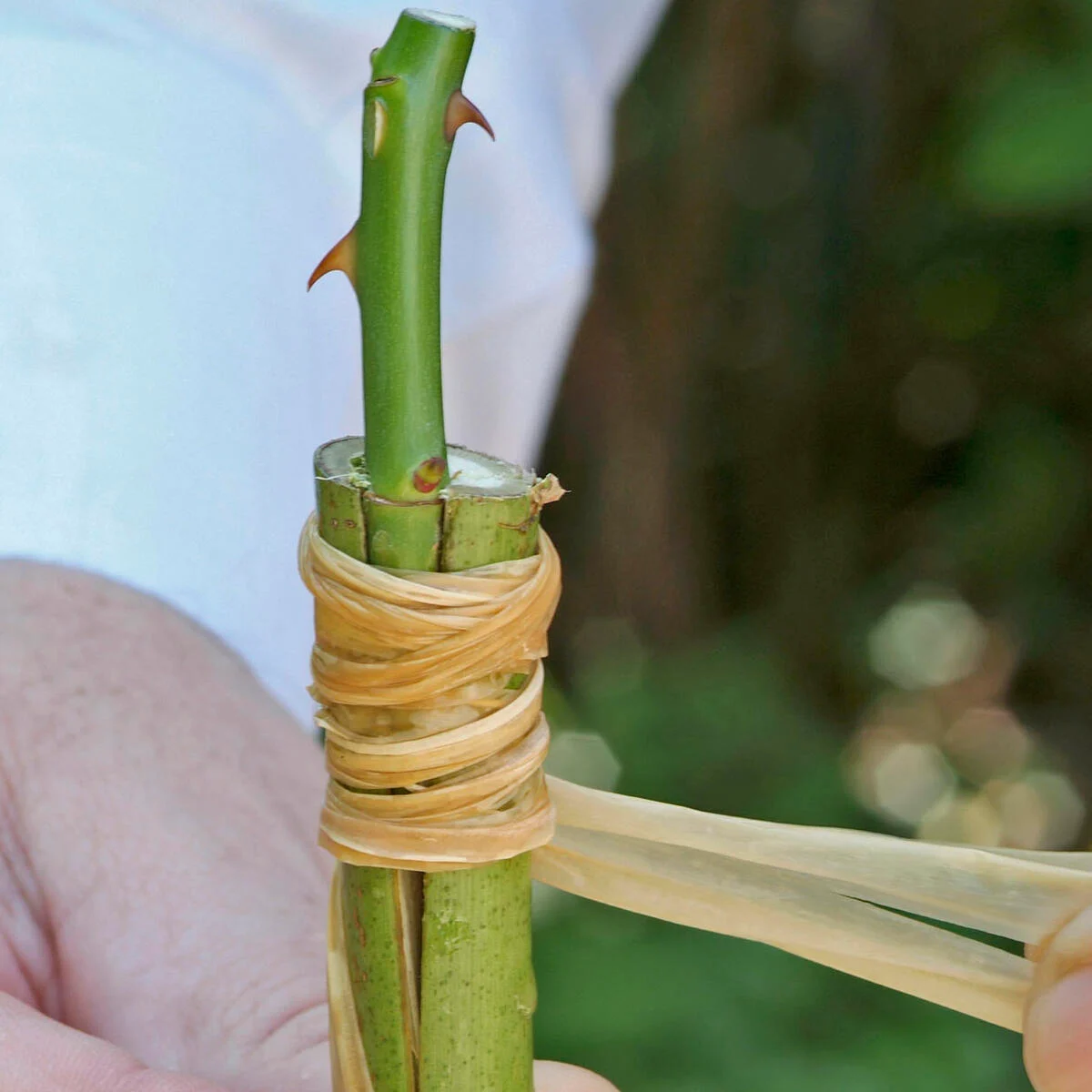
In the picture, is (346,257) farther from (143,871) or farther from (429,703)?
(143,871)

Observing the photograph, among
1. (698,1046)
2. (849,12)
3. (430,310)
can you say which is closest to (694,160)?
(849,12)

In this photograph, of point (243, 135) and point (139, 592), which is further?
point (243, 135)

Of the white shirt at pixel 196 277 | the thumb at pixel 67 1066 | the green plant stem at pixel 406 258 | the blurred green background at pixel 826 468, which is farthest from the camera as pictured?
the blurred green background at pixel 826 468

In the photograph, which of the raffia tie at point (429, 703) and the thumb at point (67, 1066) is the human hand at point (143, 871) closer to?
the thumb at point (67, 1066)

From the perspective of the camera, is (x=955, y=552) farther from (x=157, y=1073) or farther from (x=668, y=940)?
(x=157, y=1073)

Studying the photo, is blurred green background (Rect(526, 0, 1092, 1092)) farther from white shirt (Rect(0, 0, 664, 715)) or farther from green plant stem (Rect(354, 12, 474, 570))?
green plant stem (Rect(354, 12, 474, 570))

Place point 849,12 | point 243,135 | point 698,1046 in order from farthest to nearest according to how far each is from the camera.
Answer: point 849,12 < point 698,1046 < point 243,135

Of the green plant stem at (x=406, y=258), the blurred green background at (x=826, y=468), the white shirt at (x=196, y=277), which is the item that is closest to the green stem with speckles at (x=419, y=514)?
the green plant stem at (x=406, y=258)

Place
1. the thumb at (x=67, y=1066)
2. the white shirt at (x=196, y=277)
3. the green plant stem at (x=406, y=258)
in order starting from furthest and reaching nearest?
the white shirt at (x=196, y=277) < the thumb at (x=67, y=1066) < the green plant stem at (x=406, y=258)
